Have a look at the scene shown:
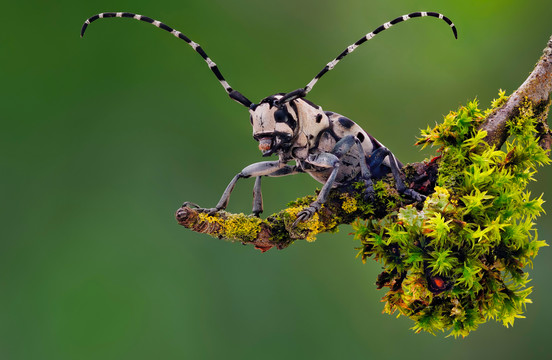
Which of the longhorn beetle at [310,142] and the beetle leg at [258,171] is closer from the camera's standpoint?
the longhorn beetle at [310,142]

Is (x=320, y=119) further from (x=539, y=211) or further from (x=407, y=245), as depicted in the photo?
(x=539, y=211)

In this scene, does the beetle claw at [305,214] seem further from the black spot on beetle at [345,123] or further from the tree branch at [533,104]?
the tree branch at [533,104]

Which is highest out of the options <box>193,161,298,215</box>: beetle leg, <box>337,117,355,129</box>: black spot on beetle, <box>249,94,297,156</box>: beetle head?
<box>337,117,355,129</box>: black spot on beetle

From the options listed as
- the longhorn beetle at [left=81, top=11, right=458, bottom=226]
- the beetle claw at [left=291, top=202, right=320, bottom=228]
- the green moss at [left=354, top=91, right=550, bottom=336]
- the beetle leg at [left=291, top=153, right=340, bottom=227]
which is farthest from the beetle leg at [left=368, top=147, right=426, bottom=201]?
the beetle claw at [left=291, top=202, right=320, bottom=228]

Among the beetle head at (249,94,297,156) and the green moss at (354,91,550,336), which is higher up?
the beetle head at (249,94,297,156)

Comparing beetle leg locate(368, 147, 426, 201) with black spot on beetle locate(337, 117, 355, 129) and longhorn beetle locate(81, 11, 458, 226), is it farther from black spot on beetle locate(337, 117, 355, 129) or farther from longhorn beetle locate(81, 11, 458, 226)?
black spot on beetle locate(337, 117, 355, 129)

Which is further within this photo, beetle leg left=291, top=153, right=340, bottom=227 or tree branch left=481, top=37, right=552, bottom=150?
tree branch left=481, top=37, right=552, bottom=150

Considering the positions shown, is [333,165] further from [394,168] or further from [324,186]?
[394,168]

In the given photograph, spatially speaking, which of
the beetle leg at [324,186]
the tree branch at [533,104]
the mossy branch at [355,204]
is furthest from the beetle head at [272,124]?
the tree branch at [533,104]
